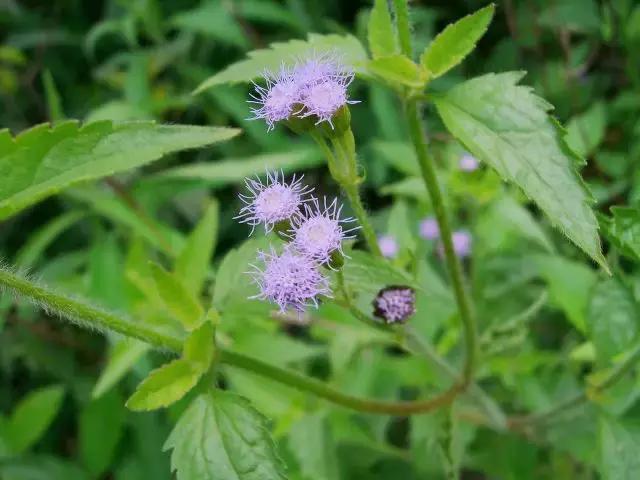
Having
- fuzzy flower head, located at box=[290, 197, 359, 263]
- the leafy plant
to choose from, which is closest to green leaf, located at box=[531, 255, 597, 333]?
the leafy plant

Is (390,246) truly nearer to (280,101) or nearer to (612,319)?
(612,319)

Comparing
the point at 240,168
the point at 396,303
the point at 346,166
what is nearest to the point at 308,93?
the point at 346,166

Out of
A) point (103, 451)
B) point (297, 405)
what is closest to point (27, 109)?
point (103, 451)

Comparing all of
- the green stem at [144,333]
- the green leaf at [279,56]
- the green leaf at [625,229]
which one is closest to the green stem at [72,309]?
the green stem at [144,333]

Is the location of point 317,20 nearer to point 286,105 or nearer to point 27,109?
point 27,109

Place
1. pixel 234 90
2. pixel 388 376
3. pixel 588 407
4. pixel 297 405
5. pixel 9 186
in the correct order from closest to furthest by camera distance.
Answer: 1. pixel 9 186
2. pixel 588 407
3. pixel 297 405
4. pixel 388 376
5. pixel 234 90

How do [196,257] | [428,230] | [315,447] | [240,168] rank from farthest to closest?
[240,168] < [428,230] < [196,257] < [315,447]

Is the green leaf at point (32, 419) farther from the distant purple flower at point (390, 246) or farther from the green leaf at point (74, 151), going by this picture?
the green leaf at point (74, 151)
